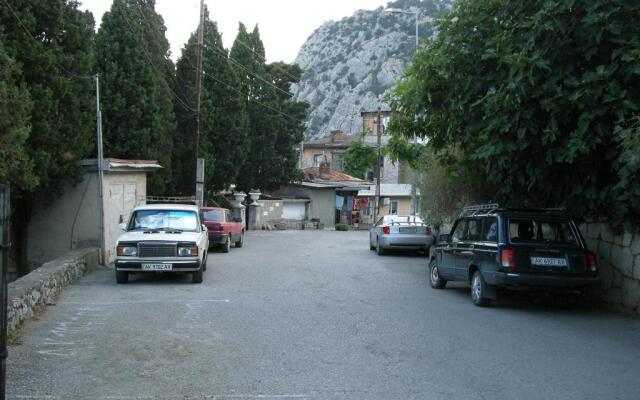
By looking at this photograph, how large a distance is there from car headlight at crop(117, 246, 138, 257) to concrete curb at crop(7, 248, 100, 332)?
1.06 metres

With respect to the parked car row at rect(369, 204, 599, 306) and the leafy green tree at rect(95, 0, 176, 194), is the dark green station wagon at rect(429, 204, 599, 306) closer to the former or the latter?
the parked car row at rect(369, 204, 599, 306)

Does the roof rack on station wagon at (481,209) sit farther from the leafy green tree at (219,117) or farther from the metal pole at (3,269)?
the leafy green tree at (219,117)

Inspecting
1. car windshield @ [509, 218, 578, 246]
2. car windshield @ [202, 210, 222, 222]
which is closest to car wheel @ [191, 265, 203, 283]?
car windshield @ [509, 218, 578, 246]

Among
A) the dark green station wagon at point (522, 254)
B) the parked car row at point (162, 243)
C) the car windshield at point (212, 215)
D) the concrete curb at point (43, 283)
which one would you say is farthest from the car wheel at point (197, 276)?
the car windshield at point (212, 215)

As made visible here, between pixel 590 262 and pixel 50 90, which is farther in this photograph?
pixel 50 90

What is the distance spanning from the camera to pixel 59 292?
40.9 ft

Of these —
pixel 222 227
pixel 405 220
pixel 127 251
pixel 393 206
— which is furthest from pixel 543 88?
pixel 393 206

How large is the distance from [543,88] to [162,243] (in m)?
8.10

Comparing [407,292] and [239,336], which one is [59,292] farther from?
[407,292]

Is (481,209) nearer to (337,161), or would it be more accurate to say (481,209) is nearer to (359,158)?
(359,158)

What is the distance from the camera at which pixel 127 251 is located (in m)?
13.9

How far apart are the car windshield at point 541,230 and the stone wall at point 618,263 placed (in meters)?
1.06

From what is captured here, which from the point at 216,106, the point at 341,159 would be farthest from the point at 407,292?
the point at 341,159

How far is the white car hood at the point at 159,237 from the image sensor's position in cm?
1412
